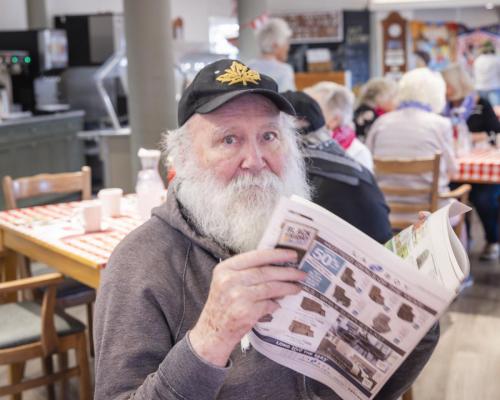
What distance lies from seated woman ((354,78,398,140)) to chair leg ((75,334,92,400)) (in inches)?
159

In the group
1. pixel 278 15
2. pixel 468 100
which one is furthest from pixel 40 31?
pixel 468 100

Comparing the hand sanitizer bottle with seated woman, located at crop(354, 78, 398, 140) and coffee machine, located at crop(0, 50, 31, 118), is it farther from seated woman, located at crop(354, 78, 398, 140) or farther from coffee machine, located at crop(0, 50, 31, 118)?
coffee machine, located at crop(0, 50, 31, 118)

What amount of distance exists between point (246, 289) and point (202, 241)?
37 centimetres

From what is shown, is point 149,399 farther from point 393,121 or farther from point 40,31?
point 40,31

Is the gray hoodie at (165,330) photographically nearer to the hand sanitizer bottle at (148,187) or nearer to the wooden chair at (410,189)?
the hand sanitizer bottle at (148,187)

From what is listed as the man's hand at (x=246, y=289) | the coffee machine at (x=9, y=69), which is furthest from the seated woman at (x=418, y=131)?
the coffee machine at (x=9, y=69)

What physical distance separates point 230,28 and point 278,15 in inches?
173

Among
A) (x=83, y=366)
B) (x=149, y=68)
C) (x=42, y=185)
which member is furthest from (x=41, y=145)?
(x=83, y=366)

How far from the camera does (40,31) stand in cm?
977

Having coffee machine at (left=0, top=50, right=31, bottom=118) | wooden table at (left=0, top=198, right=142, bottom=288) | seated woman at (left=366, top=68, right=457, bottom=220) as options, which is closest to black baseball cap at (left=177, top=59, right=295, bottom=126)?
wooden table at (left=0, top=198, right=142, bottom=288)

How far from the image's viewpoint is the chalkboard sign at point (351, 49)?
1105 cm

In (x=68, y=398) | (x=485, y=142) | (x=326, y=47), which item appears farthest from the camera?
(x=326, y=47)

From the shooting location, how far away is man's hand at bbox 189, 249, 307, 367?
1073 millimetres

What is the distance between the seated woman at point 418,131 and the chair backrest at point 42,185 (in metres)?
1.87
